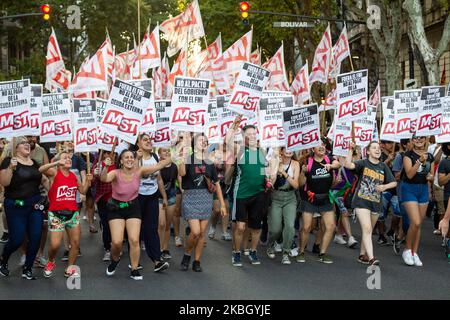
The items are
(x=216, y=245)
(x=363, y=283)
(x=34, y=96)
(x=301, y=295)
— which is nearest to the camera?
(x=301, y=295)

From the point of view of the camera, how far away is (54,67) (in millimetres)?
19000

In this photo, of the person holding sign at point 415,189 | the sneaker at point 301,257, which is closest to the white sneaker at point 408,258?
the person holding sign at point 415,189

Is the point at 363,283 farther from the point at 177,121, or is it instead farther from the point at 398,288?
the point at 177,121

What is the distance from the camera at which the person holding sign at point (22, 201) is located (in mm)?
9914

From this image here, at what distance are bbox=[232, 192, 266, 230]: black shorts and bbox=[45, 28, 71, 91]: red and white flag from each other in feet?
29.5

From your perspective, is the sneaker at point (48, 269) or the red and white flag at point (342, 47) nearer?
the sneaker at point (48, 269)

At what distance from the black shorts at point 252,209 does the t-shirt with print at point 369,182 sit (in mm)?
1253

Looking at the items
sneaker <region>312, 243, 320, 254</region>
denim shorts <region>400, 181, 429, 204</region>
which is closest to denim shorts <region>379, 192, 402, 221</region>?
sneaker <region>312, 243, 320, 254</region>

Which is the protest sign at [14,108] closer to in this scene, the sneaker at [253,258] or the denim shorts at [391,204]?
the sneaker at [253,258]

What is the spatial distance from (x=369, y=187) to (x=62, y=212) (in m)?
4.07

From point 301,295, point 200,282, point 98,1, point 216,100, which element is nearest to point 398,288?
point 301,295

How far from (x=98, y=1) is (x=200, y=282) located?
31882 mm

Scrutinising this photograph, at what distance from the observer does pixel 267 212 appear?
12.1 m

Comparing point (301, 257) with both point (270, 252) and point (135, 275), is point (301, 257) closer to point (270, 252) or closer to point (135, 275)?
point (270, 252)
